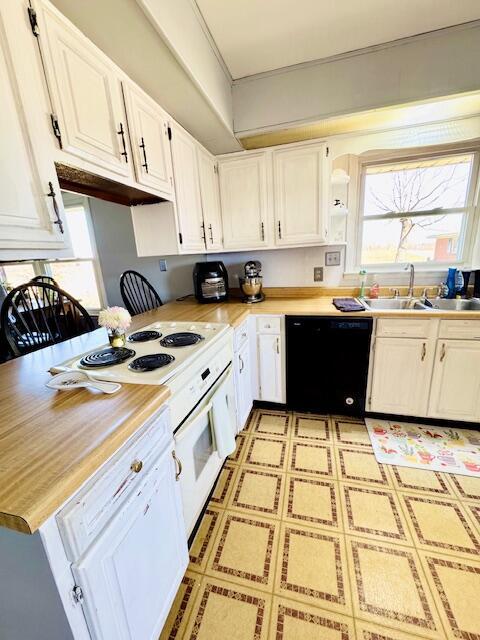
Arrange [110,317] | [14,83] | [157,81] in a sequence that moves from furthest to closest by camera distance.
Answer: [157,81], [110,317], [14,83]

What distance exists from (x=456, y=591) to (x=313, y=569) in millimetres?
551

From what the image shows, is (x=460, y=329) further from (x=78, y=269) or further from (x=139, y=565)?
(x=78, y=269)

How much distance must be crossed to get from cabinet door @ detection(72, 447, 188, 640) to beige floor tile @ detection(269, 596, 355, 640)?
404 mm

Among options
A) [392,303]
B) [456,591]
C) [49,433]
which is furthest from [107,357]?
[392,303]

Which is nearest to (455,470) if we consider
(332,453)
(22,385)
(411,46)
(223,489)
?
(332,453)

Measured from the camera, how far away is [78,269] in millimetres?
3561

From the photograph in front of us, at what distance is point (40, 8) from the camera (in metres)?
0.87

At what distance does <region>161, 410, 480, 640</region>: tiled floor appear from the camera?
100cm

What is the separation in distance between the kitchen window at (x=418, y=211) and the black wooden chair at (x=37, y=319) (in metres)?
2.37

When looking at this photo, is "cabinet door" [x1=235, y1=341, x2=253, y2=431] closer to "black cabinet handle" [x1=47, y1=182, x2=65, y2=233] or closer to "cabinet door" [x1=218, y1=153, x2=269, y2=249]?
"cabinet door" [x1=218, y1=153, x2=269, y2=249]

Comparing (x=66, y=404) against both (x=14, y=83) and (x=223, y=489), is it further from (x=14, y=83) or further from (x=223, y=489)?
(x=223, y=489)

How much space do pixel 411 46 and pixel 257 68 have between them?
921 millimetres

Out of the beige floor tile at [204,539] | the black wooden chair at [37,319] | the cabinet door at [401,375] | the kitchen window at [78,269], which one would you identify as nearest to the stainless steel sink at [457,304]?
the cabinet door at [401,375]

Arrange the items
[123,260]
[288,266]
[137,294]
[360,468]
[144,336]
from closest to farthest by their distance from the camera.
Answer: [144,336] → [360,468] → [288,266] → [137,294] → [123,260]
